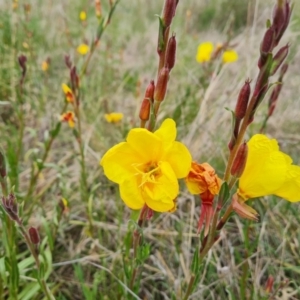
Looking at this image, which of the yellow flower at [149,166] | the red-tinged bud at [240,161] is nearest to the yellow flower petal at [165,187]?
the yellow flower at [149,166]

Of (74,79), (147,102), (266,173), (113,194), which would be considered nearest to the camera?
(266,173)

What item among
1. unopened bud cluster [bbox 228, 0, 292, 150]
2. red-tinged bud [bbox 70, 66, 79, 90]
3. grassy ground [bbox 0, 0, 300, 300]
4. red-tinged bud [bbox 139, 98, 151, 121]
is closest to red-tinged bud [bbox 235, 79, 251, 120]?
unopened bud cluster [bbox 228, 0, 292, 150]

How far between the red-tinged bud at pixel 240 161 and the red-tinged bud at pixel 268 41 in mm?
188

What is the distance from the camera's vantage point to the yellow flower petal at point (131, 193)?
96 cm

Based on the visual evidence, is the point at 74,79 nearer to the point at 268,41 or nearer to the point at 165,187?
the point at 165,187

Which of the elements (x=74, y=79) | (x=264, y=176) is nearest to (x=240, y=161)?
(x=264, y=176)

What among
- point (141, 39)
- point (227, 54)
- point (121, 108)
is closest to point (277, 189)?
point (227, 54)

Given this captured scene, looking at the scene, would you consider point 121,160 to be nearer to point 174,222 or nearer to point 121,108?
point 174,222

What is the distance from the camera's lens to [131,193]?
961 millimetres

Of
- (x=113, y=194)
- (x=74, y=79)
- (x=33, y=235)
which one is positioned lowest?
(x=113, y=194)

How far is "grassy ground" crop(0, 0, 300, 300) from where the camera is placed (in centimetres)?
165

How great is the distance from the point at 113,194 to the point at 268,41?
63.3 inches

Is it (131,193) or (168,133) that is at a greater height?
(168,133)

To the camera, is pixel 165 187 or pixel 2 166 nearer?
pixel 165 187
